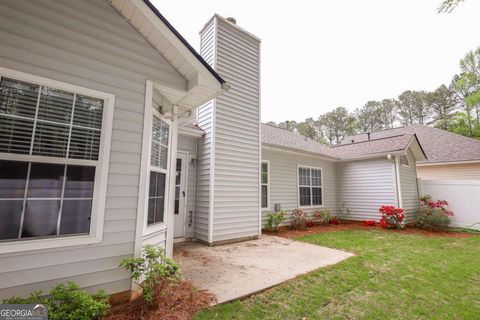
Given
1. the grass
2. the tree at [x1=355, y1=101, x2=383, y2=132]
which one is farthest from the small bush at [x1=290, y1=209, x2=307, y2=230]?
the tree at [x1=355, y1=101, x2=383, y2=132]

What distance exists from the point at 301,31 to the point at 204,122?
5.13 meters

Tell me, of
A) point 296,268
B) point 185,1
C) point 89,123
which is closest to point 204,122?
point 185,1

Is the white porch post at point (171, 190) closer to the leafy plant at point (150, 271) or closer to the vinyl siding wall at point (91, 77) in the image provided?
the vinyl siding wall at point (91, 77)

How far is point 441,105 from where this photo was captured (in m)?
24.0

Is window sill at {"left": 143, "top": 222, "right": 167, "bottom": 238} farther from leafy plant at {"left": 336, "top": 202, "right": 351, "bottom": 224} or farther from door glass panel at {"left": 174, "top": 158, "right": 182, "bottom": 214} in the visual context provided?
leafy plant at {"left": 336, "top": 202, "right": 351, "bottom": 224}

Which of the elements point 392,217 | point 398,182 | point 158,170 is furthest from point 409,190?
point 158,170

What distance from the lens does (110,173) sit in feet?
9.05

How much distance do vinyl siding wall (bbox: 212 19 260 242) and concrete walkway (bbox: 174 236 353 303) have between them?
0.71 metres

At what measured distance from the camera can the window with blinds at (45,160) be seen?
2.21m

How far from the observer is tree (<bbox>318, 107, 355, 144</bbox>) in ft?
103

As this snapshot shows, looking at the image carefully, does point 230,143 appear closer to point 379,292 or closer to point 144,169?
point 144,169

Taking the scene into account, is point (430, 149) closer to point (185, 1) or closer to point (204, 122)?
point (204, 122)

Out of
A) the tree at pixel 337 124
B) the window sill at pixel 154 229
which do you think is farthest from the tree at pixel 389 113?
the window sill at pixel 154 229

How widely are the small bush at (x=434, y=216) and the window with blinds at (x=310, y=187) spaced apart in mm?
4003
